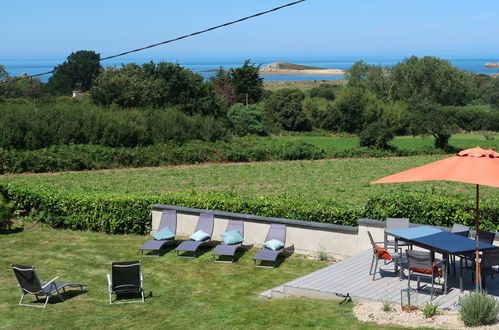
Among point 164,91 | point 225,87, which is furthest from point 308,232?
point 225,87

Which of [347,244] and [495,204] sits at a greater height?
[495,204]

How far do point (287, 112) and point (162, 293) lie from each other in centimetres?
5277

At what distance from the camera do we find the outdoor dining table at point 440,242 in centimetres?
1030

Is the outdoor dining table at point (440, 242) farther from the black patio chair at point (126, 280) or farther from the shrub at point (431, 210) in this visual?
the black patio chair at point (126, 280)

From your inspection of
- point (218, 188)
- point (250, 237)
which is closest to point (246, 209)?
point (250, 237)

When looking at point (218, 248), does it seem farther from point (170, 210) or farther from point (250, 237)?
point (170, 210)

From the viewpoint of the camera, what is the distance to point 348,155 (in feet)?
147

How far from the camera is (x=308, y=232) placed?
48.2ft

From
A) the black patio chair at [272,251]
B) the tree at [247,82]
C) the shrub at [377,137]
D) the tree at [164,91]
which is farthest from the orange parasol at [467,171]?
the tree at [247,82]

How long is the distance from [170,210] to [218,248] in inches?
110

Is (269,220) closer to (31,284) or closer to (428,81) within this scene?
(31,284)

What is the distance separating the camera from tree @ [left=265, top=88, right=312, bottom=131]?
209 ft

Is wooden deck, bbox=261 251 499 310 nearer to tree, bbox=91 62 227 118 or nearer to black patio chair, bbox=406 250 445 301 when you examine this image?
black patio chair, bbox=406 250 445 301

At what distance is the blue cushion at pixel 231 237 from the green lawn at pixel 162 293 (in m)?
0.45
